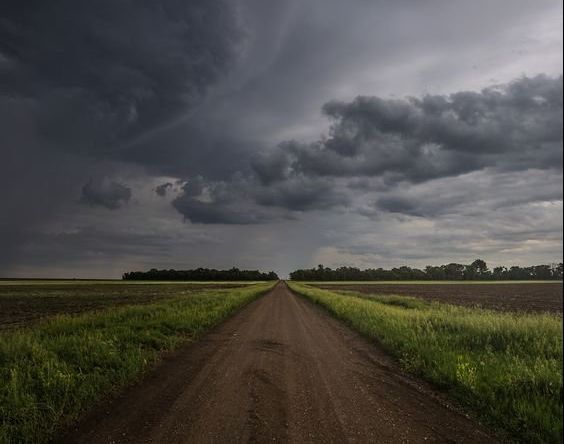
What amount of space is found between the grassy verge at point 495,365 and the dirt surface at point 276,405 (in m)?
0.64

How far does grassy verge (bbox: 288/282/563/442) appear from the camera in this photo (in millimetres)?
6359

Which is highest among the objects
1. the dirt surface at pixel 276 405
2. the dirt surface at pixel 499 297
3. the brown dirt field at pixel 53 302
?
the dirt surface at pixel 276 405

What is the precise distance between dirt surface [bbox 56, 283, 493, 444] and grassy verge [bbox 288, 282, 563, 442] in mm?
645

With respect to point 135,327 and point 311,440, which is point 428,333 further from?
point 135,327

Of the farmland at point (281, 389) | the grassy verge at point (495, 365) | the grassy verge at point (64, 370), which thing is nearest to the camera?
the farmland at point (281, 389)

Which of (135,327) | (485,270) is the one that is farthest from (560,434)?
(485,270)

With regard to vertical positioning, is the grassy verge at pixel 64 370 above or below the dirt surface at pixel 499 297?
above

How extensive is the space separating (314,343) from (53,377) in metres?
8.25

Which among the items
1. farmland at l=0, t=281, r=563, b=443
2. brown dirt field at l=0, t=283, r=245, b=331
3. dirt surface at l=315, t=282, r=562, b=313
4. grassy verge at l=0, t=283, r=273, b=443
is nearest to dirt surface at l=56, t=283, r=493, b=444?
farmland at l=0, t=281, r=563, b=443

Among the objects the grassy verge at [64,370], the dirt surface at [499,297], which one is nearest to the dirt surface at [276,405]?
the grassy verge at [64,370]

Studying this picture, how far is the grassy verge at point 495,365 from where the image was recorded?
6.36 meters

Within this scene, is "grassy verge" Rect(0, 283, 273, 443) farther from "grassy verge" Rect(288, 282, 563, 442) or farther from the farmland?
"grassy verge" Rect(288, 282, 563, 442)

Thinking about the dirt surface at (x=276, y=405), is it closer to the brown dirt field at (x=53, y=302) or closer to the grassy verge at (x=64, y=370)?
the grassy verge at (x=64, y=370)

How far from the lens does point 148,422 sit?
19.7 ft
